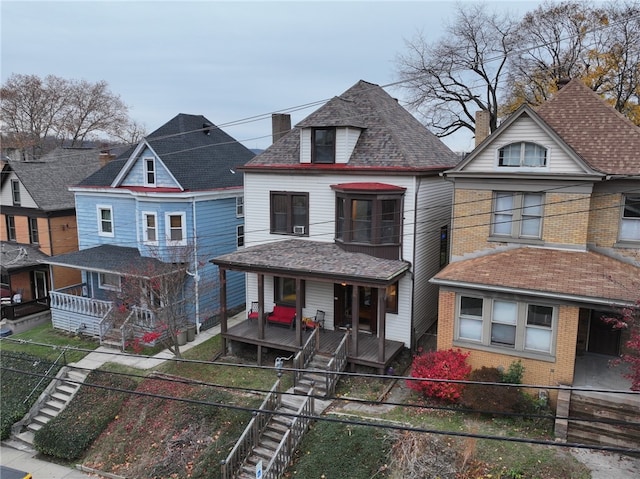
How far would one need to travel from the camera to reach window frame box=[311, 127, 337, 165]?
19.6 metres

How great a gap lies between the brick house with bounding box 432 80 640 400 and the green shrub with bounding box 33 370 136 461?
1177 centimetres

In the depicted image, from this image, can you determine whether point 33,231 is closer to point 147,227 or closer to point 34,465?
point 147,227

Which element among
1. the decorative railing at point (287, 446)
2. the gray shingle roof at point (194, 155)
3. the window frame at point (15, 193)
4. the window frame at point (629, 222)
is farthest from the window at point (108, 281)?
the window frame at point (629, 222)

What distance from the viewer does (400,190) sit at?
716 inches

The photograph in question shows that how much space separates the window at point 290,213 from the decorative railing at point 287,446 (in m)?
7.87

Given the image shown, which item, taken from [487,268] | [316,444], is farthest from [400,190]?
[316,444]

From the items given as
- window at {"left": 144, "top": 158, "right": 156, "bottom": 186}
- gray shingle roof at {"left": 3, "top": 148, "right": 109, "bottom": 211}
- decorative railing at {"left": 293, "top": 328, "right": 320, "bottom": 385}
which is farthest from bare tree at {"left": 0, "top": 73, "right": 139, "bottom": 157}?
decorative railing at {"left": 293, "top": 328, "right": 320, "bottom": 385}

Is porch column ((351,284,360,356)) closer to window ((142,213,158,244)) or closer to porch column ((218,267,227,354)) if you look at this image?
Result: porch column ((218,267,227,354))

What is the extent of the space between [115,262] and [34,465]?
9296mm

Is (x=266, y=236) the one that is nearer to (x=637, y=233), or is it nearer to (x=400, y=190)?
(x=400, y=190)

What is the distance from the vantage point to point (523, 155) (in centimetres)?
1641

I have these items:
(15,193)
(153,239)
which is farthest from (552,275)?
(15,193)

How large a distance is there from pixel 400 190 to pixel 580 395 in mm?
8759

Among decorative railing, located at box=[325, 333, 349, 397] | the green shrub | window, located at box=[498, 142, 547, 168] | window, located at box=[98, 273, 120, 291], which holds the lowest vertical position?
the green shrub
